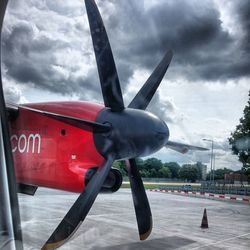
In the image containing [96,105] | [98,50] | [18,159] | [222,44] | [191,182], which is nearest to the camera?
[222,44]

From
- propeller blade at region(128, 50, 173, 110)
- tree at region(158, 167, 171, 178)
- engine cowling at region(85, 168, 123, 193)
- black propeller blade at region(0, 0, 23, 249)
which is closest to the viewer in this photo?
tree at region(158, 167, 171, 178)

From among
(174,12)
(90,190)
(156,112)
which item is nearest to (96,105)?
(156,112)

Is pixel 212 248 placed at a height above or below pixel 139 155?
below

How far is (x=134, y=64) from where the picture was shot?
2119 mm

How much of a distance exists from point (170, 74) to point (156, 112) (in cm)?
30

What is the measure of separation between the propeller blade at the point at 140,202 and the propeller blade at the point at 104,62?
50 centimetres

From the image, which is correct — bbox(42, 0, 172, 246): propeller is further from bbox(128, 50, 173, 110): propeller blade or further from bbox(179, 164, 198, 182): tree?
bbox(179, 164, 198, 182): tree

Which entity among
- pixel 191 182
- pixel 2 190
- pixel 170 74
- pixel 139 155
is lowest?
pixel 2 190

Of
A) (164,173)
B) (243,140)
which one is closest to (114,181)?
(164,173)

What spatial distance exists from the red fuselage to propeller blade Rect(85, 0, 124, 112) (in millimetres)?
202

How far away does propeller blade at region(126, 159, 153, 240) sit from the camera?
2236mm

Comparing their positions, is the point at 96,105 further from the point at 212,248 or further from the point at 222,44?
the point at 212,248

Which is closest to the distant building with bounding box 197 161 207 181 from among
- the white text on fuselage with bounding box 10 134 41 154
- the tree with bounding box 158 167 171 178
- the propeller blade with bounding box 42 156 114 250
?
the tree with bounding box 158 167 171 178

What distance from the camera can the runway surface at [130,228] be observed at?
113 inches
